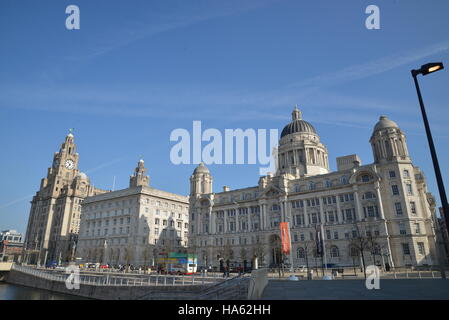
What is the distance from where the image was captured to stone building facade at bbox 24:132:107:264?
122m

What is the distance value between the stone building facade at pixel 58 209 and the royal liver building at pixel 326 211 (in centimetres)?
6463

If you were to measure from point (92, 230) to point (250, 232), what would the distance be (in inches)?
2412

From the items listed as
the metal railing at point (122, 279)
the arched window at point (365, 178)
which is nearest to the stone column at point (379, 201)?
the arched window at point (365, 178)

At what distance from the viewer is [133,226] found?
9256cm

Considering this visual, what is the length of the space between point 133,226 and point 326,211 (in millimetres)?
58706

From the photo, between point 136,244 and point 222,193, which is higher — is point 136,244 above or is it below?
below

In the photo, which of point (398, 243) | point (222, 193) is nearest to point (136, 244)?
point (222, 193)

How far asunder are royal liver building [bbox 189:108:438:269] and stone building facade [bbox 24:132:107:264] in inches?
2545

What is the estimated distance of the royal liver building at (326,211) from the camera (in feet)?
196

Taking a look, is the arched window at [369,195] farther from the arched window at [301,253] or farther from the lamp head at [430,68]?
the lamp head at [430,68]

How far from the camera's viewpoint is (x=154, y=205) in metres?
98.9

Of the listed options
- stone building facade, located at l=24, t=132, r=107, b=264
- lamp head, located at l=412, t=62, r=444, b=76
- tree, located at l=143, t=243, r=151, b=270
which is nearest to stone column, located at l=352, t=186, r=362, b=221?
tree, located at l=143, t=243, r=151, b=270

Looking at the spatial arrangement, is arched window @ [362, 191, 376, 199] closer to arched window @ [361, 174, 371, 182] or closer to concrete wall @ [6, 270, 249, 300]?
arched window @ [361, 174, 371, 182]
